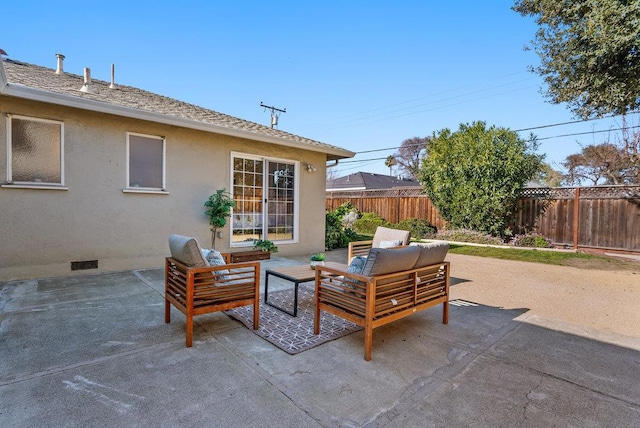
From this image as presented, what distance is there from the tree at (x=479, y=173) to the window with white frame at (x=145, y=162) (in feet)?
29.6

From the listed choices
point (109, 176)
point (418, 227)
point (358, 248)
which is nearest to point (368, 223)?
point (418, 227)

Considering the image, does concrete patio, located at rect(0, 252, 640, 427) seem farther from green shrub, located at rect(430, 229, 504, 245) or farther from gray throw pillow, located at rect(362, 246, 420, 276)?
green shrub, located at rect(430, 229, 504, 245)

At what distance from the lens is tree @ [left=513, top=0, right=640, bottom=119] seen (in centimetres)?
560

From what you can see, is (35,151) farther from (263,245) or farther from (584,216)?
(584,216)

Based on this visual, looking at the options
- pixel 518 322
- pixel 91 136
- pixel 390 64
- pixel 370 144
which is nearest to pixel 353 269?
pixel 518 322

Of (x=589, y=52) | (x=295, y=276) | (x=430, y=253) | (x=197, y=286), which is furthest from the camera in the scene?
(x=589, y=52)

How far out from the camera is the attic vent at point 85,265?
565cm

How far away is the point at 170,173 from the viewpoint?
6.59m

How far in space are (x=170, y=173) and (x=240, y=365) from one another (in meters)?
5.07

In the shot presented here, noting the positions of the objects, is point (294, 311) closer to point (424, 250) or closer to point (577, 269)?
point (424, 250)

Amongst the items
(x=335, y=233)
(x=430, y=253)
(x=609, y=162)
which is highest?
(x=609, y=162)

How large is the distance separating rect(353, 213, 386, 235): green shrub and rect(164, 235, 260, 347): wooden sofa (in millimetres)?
11887

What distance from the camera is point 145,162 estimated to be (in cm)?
634

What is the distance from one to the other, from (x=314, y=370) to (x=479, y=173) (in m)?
9.94
